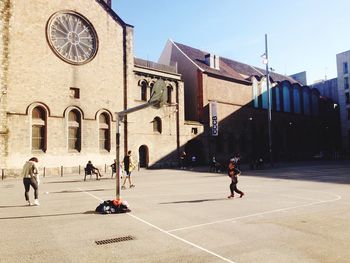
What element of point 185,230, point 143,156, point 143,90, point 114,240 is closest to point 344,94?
point 143,90

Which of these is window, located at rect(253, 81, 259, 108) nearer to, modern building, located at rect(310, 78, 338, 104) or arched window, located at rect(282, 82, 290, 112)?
arched window, located at rect(282, 82, 290, 112)

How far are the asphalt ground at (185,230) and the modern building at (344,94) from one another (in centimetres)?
5188

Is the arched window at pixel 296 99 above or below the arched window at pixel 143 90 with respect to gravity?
above

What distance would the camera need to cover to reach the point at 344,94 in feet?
192

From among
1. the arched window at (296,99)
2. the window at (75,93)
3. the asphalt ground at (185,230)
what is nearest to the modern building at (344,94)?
the arched window at (296,99)

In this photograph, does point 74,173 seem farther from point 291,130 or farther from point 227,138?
point 291,130

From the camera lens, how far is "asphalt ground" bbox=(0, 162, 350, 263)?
607 cm

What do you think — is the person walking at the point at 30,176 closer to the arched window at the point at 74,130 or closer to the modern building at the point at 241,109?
the arched window at the point at 74,130

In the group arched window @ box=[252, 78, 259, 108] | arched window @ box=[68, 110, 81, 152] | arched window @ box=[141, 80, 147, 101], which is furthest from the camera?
arched window @ box=[252, 78, 259, 108]

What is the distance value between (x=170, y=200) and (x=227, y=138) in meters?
29.9

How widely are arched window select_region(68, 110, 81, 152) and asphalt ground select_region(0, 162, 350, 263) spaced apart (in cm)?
1605

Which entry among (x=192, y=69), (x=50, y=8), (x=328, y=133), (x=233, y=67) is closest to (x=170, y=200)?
(x=50, y=8)

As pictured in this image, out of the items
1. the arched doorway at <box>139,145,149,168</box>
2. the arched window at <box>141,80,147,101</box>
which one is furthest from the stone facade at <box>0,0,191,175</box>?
the arched window at <box>141,80,147,101</box>

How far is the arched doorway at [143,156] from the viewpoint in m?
33.4
